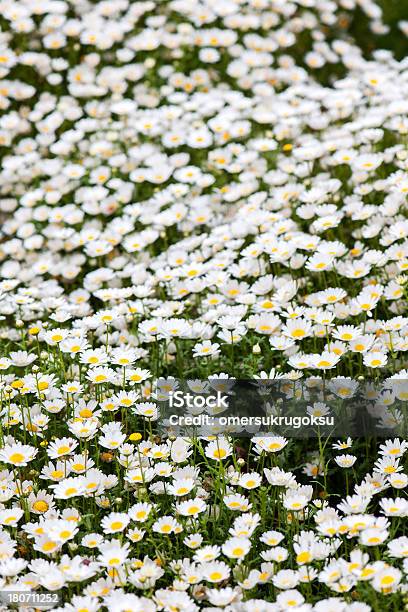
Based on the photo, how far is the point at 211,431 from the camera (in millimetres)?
3271

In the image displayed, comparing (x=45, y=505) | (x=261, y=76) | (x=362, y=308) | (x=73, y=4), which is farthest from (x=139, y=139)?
(x=45, y=505)

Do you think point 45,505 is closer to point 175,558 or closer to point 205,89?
point 175,558

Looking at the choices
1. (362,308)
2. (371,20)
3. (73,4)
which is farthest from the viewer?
(371,20)

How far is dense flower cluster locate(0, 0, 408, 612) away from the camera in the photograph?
109 inches

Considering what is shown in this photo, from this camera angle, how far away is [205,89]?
5852mm

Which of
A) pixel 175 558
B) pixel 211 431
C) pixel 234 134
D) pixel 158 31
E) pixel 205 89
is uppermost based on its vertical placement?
pixel 158 31

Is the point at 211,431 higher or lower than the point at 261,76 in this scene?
lower

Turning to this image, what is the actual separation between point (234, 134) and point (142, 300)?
1.59m

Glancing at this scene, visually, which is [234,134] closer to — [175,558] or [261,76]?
[261,76]

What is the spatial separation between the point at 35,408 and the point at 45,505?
18.5 inches

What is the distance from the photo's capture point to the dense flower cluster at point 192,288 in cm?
276

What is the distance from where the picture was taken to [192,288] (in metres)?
3.94

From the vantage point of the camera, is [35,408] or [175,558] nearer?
[175,558]

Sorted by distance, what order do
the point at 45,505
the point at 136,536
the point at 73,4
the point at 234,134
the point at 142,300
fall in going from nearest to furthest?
the point at 136,536
the point at 45,505
the point at 142,300
the point at 234,134
the point at 73,4
